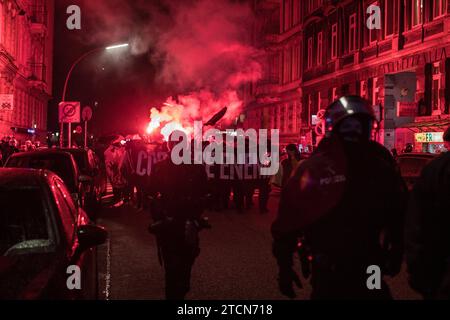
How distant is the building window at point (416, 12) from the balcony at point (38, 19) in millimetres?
32464

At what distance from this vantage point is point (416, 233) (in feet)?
9.65

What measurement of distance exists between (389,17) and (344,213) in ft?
82.8

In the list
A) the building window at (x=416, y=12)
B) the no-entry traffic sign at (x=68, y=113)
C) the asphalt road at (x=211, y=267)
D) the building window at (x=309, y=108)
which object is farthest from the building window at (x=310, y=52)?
the asphalt road at (x=211, y=267)

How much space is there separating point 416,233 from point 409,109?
2126cm

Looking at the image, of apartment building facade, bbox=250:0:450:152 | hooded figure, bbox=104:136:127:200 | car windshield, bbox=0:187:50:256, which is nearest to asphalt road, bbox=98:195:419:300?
car windshield, bbox=0:187:50:256

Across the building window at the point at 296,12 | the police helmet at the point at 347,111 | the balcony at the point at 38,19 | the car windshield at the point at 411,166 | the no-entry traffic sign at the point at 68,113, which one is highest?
the balcony at the point at 38,19

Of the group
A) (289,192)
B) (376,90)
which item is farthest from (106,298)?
(376,90)

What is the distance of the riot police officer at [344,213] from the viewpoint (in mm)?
3010

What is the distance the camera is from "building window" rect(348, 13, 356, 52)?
98.6ft

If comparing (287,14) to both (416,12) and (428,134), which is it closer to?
(416,12)

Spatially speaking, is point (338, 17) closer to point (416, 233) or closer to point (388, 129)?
point (388, 129)

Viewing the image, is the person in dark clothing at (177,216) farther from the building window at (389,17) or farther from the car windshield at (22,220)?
the building window at (389,17)

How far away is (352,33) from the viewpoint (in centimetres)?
3036

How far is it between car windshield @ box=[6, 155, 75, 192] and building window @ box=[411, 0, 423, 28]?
18476 mm
